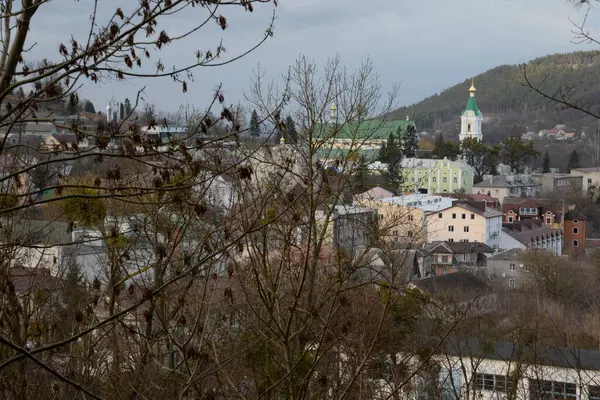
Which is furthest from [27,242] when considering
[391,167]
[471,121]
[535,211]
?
[471,121]

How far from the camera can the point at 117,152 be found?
3.48 m

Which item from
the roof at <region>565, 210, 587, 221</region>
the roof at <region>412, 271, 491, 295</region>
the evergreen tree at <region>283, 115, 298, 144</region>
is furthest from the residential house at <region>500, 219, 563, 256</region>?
the evergreen tree at <region>283, 115, 298, 144</region>

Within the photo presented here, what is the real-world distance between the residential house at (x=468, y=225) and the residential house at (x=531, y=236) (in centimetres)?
61

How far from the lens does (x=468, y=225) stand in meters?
49.9

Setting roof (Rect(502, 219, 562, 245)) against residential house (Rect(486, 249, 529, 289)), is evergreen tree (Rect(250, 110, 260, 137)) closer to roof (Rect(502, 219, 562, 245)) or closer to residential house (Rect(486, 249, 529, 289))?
residential house (Rect(486, 249, 529, 289))

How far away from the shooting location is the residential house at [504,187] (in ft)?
230

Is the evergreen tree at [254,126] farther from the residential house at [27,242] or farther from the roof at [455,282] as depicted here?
the roof at [455,282]

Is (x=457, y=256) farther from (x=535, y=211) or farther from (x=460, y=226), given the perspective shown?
(x=535, y=211)

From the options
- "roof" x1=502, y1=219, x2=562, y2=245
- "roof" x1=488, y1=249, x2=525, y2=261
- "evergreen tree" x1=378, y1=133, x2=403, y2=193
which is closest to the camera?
"evergreen tree" x1=378, y1=133, x2=403, y2=193

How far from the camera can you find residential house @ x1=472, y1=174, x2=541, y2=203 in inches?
2756

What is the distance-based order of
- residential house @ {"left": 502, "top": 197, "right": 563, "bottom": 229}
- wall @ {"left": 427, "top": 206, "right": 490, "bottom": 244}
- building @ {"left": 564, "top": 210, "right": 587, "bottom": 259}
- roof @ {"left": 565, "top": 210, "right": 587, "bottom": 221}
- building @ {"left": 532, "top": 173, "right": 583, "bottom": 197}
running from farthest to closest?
building @ {"left": 532, "top": 173, "right": 583, "bottom": 197} → residential house @ {"left": 502, "top": 197, "right": 563, "bottom": 229} → roof @ {"left": 565, "top": 210, "right": 587, "bottom": 221} → building @ {"left": 564, "top": 210, "right": 587, "bottom": 259} → wall @ {"left": 427, "top": 206, "right": 490, "bottom": 244}

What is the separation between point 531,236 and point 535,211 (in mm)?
8196

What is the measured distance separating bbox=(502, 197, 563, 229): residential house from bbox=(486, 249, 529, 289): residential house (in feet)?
51.9

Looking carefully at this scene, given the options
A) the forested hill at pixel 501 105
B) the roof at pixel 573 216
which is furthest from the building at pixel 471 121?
the roof at pixel 573 216
